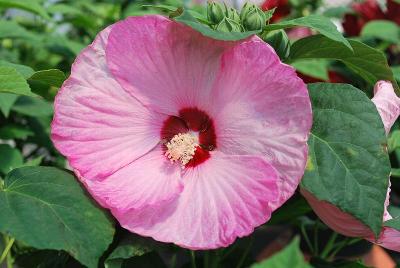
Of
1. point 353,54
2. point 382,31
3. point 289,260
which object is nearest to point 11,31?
point 353,54

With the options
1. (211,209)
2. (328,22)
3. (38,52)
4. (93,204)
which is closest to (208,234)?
(211,209)

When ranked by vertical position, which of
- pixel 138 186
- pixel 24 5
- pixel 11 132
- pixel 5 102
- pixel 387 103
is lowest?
pixel 11 132

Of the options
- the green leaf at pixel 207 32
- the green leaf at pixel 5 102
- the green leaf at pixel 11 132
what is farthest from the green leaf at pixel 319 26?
the green leaf at pixel 11 132

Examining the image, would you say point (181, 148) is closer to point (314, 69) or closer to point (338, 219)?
point (338, 219)

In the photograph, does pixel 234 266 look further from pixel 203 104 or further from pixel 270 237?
pixel 270 237

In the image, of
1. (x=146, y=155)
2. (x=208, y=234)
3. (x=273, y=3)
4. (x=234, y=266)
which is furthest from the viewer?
(x=273, y=3)

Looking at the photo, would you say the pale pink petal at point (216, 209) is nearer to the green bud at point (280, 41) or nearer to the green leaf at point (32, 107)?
the green bud at point (280, 41)
